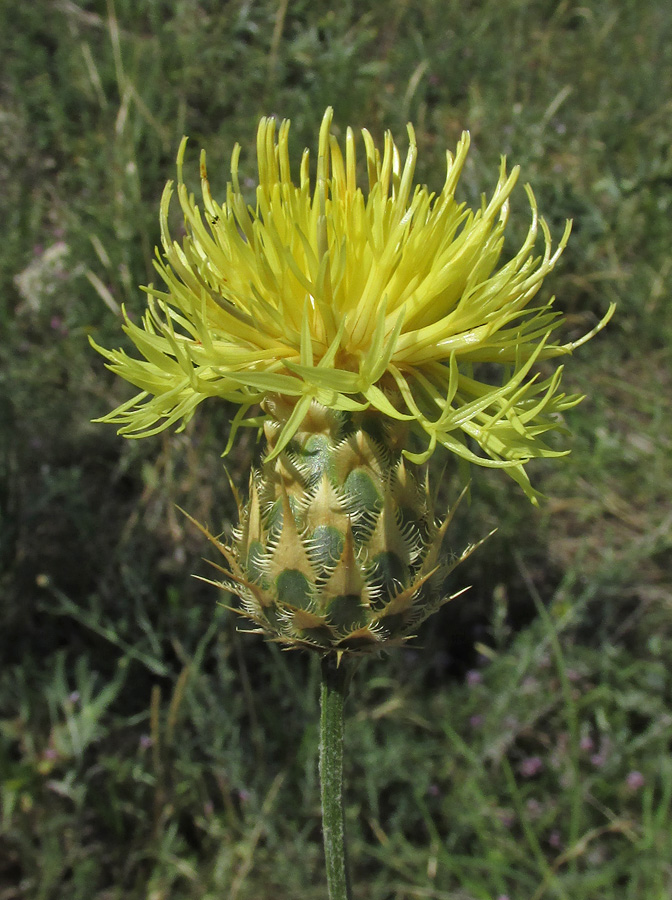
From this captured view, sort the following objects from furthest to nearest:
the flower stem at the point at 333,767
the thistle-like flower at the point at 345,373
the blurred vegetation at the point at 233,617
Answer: the blurred vegetation at the point at 233,617 → the flower stem at the point at 333,767 → the thistle-like flower at the point at 345,373

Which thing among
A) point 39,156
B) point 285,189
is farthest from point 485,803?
point 39,156

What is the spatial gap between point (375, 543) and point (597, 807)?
2384 mm

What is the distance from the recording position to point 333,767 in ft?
5.26

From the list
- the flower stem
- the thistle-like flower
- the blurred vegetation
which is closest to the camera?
the thistle-like flower

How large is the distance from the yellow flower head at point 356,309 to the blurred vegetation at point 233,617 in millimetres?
1717

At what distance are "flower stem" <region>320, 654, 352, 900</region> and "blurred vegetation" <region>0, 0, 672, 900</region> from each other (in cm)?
140

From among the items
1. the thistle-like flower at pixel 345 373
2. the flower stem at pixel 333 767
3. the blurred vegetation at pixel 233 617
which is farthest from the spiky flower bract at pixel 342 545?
the blurred vegetation at pixel 233 617

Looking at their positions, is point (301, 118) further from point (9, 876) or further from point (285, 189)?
point (9, 876)

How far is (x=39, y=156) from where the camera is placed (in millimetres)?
4773

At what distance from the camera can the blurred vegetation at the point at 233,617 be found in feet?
9.93

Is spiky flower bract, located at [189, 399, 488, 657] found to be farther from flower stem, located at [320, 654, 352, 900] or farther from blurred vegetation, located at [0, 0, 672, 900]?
blurred vegetation, located at [0, 0, 672, 900]

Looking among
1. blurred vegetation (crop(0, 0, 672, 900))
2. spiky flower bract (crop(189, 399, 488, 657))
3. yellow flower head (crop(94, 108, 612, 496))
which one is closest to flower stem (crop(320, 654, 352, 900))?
spiky flower bract (crop(189, 399, 488, 657))

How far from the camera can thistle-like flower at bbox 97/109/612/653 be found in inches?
58.2

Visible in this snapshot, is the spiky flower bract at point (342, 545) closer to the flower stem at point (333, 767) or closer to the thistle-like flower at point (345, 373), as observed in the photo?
the thistle-like flower at point (345, 373)
